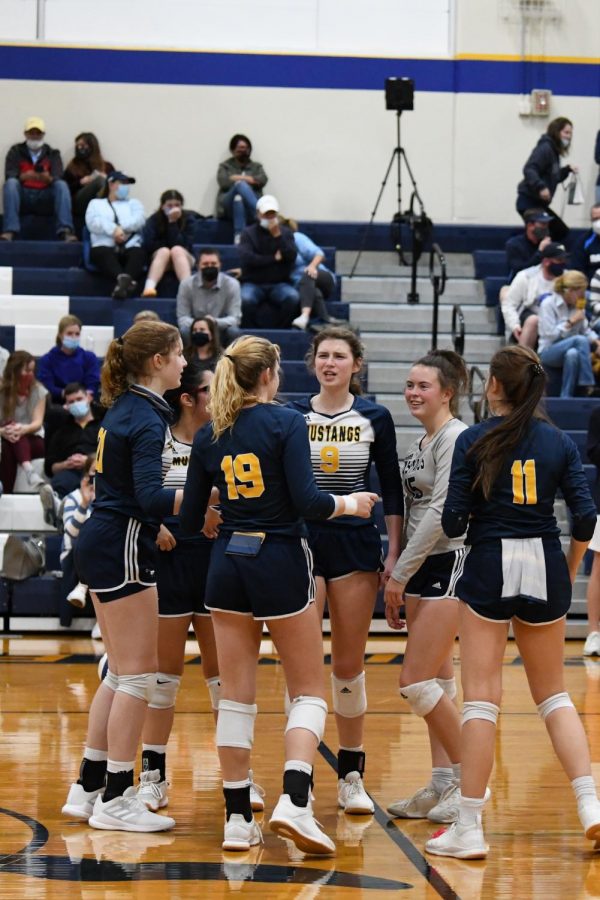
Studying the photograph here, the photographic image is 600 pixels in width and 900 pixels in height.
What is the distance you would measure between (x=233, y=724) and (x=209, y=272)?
7.22 metres

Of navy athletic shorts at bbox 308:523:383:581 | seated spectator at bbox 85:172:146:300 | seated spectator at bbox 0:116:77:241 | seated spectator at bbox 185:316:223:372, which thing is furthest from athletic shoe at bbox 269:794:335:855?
seated spectator at bbox 0:116:77:241

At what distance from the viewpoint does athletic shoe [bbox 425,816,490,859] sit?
14.0 feet

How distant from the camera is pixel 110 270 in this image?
12.2 meters

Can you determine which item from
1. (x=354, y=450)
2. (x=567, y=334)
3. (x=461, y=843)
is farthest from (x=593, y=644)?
(x=461, y=843)

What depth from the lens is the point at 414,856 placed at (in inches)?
170

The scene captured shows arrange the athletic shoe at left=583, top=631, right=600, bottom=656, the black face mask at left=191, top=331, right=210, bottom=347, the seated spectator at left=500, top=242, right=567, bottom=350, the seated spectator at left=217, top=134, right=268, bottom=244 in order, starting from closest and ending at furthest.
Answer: the athletic shoe at left=583, top=631, right=600, bottom=656
the black face mask at left=191, top=331, right=210, bottom=347
the seated spectator at left=500, top=242, right=567, bottom=350
the seated spectator at left=217, top=134, right=268, bottom=244

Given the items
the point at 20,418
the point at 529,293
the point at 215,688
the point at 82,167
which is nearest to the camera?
the point at 215,688

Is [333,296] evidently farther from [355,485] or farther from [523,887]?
[523,887]

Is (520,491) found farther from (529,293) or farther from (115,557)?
(529,293)

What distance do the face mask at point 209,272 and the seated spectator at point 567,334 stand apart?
8.89 ft

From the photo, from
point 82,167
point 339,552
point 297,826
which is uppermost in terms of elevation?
point 82,167

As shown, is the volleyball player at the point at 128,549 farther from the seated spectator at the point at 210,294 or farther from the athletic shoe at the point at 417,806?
the seated spectator at the point at 210,294

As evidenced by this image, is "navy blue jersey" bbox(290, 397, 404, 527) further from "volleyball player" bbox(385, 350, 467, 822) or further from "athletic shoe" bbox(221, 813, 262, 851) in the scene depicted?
"athletic shoe" bbox(221, 813, 262, 851)

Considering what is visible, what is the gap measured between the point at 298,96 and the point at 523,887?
11.3 metres
